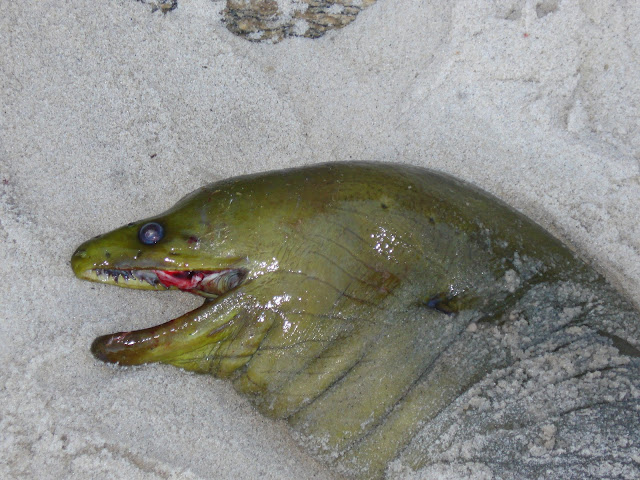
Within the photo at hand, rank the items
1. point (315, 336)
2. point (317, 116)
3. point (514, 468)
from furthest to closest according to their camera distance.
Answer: point (317, 116) → point (315, 336) → point (514, 468)

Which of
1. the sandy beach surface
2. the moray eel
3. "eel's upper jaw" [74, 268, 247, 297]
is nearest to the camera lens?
the moray eel

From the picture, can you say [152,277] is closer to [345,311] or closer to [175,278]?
[175,278]

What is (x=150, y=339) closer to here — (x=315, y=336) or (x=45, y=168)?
(x=315, y=336)

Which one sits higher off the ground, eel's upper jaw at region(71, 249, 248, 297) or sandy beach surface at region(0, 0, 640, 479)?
sandy beach surface at region(0, 0, 640, 479)

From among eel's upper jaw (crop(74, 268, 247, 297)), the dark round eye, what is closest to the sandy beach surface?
eel's upper jaw (crop(74, 268, 247, 297))

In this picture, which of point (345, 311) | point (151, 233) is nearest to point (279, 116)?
point (151, 233)

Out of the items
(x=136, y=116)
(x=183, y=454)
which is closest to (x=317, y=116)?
(x=136, y=116)

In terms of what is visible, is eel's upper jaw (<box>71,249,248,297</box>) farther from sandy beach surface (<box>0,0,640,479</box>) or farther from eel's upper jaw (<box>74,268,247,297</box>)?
sandy beach surface (<box>0,0,640,479</box>)
